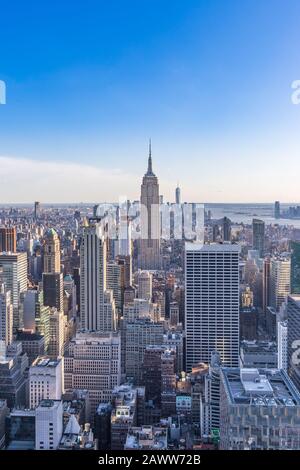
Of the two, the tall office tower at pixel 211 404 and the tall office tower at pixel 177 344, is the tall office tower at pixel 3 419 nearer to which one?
the tall office tower at pixel 211 404

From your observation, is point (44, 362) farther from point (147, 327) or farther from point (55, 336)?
point (147, 327)

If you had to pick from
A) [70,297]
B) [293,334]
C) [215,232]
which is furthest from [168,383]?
[70,297]

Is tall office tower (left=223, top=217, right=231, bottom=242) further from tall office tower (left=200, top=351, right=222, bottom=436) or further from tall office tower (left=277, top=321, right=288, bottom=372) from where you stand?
tall office tower (left=200, top=351, right=222, bottom=436)

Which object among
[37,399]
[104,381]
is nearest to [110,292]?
[104,381]

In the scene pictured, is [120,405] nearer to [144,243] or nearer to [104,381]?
[104,381]

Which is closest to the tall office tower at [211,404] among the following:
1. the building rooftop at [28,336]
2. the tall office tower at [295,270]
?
the tall office tower at [295,270]

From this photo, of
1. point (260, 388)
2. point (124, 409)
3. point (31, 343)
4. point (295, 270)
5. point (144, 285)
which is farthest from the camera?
point (144, 285)

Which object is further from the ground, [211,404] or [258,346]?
[258,346]

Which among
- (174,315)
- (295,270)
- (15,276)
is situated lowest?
(174,315)
